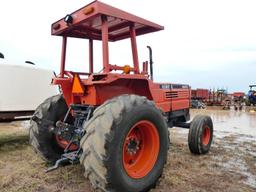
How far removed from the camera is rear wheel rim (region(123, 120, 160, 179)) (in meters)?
3.79

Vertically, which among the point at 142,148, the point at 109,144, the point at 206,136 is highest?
the point at 109,144

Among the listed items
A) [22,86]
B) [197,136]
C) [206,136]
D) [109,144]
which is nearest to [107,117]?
[109,144]

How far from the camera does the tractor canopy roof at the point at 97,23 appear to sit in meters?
3.88

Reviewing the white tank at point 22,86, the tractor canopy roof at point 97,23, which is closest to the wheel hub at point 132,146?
the tractor canopy roof at point 97,23

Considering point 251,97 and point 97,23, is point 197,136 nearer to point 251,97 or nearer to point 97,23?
point 97,23

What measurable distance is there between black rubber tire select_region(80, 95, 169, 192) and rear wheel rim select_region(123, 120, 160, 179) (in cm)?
30

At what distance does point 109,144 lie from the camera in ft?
10.2

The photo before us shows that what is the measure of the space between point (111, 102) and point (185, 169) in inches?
88.5

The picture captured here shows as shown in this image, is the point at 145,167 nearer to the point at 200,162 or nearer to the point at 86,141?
the point at 86,141

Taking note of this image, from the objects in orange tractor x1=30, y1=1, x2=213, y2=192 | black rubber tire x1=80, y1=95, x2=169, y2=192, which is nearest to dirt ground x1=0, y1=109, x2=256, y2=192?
orange tractor x1=30, y1=1, x2=213, y2=192

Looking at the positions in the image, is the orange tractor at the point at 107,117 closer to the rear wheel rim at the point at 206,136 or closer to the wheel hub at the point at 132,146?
the wheel hub at the point at 132,146

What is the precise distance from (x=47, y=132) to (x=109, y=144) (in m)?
1.89

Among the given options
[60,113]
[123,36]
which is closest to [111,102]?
[60,113]

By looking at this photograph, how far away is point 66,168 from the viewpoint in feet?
15.8
